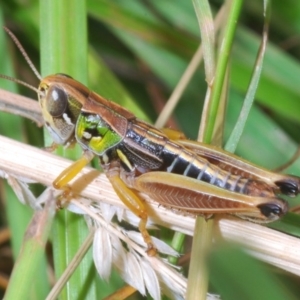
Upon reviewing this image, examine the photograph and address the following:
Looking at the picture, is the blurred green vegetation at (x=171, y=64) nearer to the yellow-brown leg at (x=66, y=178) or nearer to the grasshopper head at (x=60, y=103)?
the grasshopper head at (x=60, y=103)

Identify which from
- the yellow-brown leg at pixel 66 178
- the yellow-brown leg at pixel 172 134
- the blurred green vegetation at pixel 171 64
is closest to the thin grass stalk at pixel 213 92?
the yellow-brown leg at pixel 172 134

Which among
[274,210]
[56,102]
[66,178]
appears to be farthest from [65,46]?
[274,210]

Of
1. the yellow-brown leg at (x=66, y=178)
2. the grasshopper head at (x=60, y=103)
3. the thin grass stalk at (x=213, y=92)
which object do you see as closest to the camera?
the thin grass stalk at (x=213, y=92)

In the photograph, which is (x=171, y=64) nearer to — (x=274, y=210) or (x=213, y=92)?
(x=213, y=92)

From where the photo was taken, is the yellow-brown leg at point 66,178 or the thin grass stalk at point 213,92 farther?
A: the yellow-brown leg at point 66,178

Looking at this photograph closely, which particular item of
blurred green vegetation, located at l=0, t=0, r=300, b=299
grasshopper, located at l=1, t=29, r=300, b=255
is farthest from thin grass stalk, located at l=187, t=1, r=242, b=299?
blurred green vegetation, located at l=0, t=0, r=300, b=299

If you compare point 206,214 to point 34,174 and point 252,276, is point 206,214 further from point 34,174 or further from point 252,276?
point 252,276

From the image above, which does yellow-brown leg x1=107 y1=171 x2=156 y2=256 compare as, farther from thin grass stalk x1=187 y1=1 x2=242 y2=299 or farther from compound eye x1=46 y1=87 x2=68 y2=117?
compound eye x1=46 y1=87 x2=68 y2=117

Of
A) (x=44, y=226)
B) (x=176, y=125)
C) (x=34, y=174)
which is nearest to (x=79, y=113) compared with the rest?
(x=34, y=174)
